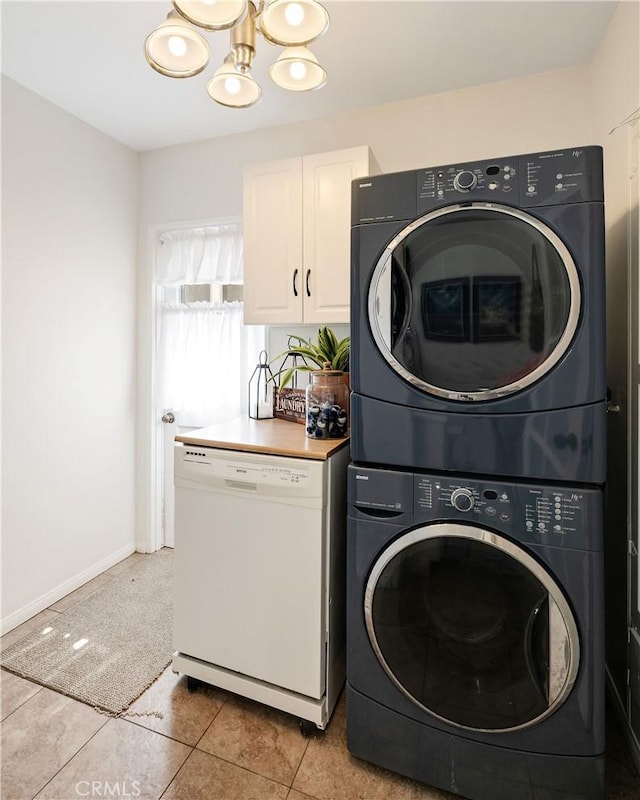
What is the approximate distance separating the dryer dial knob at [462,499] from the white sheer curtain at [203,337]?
1.70m

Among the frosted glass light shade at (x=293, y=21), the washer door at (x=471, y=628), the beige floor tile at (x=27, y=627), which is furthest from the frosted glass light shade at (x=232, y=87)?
the beige floor tile at (x=27, y=627)

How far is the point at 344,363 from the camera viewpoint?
1902mm

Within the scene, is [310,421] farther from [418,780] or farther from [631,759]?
[631,759]

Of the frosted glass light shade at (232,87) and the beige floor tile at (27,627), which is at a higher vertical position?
the frosted glass light shade at (232,87)

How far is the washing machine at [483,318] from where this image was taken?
113cm

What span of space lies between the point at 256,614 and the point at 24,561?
142 centimetres

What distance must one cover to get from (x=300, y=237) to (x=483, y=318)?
1.13 m

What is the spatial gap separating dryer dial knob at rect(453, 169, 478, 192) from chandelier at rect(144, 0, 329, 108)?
58cm

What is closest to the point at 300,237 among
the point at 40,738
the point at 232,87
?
the point at 232,87

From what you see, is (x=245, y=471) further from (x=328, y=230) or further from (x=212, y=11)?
(x=212, y=11)

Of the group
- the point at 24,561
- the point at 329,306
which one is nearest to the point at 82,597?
the point at 24,561

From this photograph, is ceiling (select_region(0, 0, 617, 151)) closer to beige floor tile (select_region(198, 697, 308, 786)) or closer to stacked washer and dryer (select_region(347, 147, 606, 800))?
stacked washer and dryer (select_region(347, 147, 606, 800))

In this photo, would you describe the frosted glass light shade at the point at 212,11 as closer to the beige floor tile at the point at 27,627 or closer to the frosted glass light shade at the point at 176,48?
the frosted glass light shade at the point at 176,48

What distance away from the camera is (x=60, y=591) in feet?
7.73
